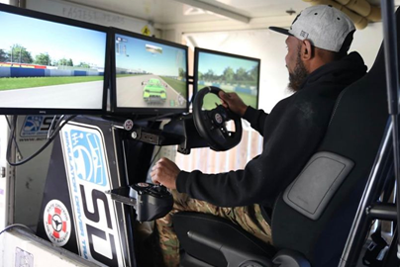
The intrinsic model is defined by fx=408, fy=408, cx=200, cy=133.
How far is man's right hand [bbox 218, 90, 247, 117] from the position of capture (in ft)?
7.52

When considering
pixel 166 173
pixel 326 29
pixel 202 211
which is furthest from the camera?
pixel 202 211

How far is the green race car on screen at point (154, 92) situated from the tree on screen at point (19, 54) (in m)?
0.81

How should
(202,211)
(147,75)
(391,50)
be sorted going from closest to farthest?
1. (391,50)
2. (202,211)
3. (147,75)

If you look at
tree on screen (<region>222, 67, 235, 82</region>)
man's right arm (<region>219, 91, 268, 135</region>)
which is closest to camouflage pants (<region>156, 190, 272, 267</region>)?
man's right arm (<region>219, 91, 268, 135</region>)

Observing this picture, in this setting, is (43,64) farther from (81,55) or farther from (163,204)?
(163,204)

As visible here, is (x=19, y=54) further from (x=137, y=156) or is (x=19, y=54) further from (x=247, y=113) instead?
(x=247, y=113)

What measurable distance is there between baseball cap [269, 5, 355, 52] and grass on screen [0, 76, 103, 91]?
1.15 meters

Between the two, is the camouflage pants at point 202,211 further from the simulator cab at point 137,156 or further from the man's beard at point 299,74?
the man's beard at point 299,74

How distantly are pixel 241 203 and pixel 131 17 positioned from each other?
241 cm

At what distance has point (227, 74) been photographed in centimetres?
338

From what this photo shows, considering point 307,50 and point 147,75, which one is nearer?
point 307,50

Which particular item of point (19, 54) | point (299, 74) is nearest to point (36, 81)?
point (19, 54)

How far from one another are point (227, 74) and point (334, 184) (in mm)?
2093

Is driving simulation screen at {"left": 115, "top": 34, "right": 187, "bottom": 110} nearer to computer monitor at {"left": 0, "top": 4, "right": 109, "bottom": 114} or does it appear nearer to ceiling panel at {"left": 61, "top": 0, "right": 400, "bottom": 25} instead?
computer monitor at {"left": 0, "top": 4, "right": 109, "bottom": 114}
